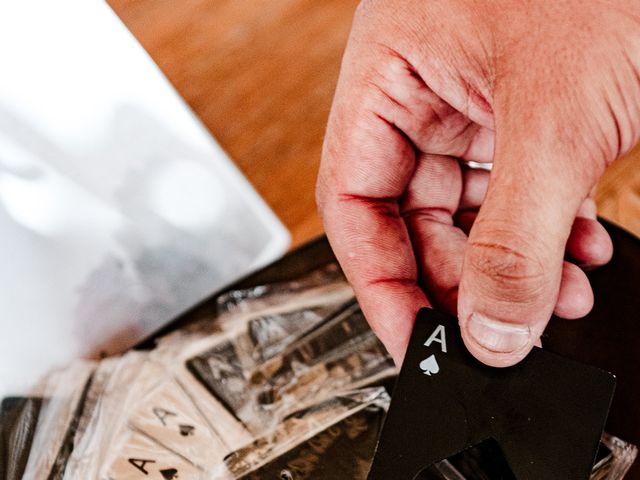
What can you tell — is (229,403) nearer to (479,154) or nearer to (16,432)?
(16,432)

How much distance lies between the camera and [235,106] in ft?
2.37

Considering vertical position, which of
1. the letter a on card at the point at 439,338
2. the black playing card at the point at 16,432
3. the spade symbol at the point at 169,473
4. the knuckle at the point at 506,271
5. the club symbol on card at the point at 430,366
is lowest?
the club symbol on card at the point at 430,366

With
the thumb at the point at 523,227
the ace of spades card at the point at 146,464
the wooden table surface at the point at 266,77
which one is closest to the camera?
the thumb at the point at 523,227

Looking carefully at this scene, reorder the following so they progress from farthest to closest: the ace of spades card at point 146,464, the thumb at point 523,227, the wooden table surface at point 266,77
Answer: the wooden table surface at point 266,77, the ace of spades card at point 146,464, the thumb at point 523,227

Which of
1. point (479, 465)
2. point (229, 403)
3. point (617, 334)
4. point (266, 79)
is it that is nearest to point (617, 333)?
point (617, 334)

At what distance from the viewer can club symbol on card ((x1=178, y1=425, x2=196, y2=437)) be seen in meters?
0.44

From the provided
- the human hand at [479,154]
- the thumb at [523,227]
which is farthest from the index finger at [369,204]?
the thumb at [523,227]

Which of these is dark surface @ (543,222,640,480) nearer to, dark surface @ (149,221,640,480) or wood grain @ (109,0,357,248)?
dark surface @ (149,221,640,480)

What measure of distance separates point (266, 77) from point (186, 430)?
428 millimetres

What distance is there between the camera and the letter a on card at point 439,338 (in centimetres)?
37

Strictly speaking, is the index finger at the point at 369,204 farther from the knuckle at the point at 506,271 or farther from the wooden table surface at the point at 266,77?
the wooden table surface at the point at 266,77

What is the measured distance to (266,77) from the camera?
724mm

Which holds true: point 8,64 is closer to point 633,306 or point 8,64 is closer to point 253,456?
point 253,456

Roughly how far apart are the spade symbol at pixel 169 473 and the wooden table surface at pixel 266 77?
0.34 meters
